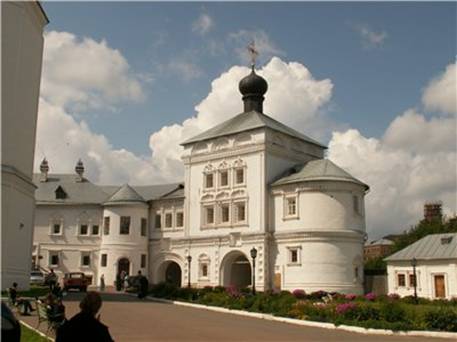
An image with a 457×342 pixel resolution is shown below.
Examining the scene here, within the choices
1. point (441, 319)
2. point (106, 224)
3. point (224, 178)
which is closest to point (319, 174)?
point (224, 178)

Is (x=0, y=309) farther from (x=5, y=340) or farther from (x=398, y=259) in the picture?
(x=398, y=259)

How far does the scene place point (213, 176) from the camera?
147ft

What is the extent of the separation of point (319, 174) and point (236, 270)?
10.4 metres

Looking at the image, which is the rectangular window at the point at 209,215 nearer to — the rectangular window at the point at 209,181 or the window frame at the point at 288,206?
the rectangular window at the point at 209,181

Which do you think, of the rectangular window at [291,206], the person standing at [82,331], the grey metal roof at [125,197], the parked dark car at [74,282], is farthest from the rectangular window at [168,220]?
the person standing at [82,331]

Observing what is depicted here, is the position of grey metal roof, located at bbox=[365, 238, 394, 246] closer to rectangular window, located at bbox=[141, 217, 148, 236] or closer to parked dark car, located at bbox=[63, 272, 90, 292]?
rectangular window, located at bbox=[141, 217, 148, 236]

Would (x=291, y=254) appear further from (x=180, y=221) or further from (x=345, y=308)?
(x=345, y=308)

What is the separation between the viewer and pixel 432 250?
125 feet

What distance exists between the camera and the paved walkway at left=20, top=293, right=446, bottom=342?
16.0 metres

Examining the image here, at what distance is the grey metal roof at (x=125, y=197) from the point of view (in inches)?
1938

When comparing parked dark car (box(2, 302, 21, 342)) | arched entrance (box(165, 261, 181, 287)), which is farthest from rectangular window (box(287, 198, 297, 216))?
parked dark car (box(2, 302, 21, 342))

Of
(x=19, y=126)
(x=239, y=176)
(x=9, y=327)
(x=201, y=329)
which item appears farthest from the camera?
(x=239, y=176)

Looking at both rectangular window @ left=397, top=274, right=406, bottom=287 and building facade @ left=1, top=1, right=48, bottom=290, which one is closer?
building facade @ left=1, top=1, right=48, bottom=290

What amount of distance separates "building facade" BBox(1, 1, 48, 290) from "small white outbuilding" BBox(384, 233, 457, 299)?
22703mm
